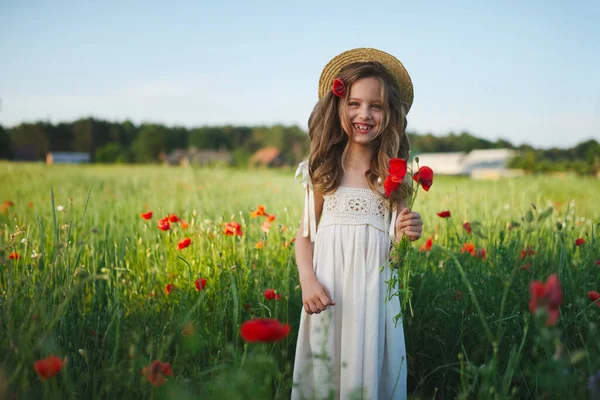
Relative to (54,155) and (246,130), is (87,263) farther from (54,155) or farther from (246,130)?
(246,130)

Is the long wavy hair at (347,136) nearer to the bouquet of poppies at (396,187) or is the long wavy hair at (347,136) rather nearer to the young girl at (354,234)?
the young girl at (354,234)

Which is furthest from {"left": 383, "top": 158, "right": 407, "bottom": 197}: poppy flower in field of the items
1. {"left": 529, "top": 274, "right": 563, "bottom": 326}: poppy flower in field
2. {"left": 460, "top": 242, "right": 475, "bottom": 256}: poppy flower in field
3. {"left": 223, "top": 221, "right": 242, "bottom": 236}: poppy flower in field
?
{"left": 460, "top": 242, "right": 475, "bottom": 256}: poppy flower in field

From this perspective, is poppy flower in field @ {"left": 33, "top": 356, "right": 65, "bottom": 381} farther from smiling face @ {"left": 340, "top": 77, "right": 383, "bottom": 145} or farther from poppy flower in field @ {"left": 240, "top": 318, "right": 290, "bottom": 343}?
smiling face @ {"left": 340, "top": 77, "right": 383, "bottom": 145}

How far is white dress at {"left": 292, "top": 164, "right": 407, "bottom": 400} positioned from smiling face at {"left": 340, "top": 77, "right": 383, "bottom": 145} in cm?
24

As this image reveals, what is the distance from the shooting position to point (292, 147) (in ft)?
206

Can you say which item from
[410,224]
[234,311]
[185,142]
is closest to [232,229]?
[234,311]

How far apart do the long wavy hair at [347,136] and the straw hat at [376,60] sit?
8cm

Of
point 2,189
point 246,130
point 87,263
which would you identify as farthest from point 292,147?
point 87,263

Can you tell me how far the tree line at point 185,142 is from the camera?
43.5m

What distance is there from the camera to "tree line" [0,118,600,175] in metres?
43.5

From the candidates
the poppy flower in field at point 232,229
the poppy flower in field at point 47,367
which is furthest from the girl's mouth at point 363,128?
the poppy flower in field at point 47,367

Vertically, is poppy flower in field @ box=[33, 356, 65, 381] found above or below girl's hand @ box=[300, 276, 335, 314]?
above

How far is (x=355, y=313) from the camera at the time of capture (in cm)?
172

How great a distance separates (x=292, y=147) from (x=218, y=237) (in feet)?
199
